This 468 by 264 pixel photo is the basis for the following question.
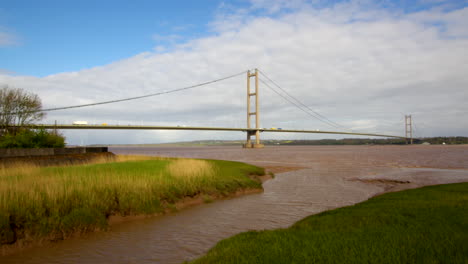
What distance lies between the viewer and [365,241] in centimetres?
470

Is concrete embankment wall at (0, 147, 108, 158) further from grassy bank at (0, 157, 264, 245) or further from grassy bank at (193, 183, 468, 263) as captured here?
grassy bank at (193, 183, 468, 263)

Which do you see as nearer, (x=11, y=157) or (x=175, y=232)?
(x=175, y=232)

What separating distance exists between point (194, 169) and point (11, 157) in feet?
33.0

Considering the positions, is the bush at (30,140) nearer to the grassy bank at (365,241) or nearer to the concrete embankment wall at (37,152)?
the concrete embankment wall at (37,152)

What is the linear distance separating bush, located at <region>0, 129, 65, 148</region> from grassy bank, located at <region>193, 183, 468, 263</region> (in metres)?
18.2

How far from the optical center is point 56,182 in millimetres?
8469

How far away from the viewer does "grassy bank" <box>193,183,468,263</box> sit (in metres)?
4.10

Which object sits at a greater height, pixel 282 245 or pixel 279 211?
pixel 282 245

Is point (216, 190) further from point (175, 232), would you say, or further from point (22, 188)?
point (22, 188)

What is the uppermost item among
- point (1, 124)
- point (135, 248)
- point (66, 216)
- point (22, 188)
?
point (1, 124)

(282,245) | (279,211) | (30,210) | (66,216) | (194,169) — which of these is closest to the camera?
(282,245)

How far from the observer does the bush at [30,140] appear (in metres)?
18.1

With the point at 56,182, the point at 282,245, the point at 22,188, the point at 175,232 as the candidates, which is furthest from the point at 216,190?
the point at 282,245

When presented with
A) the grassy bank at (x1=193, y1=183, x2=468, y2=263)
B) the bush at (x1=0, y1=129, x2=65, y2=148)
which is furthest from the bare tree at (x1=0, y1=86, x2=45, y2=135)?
the grassy bank at (x1=193, y1=183, x2=468, y2=263)
